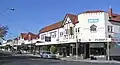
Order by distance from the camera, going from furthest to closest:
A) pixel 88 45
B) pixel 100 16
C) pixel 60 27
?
pixel 60 27 → pixel 88 45 → pixel 100 16

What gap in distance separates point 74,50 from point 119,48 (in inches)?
413

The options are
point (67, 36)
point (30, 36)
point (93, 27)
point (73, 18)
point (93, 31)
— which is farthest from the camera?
point (30, 36)

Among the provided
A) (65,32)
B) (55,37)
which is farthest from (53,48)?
(65,32)

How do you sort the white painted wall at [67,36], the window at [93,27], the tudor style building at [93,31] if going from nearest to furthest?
1. the tudor style building at [93,31]
2. the window at [93,27]
3. the white painted wall at [67,36]

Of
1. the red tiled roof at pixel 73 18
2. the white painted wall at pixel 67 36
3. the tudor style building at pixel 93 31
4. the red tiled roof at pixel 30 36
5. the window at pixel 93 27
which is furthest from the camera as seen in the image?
the red tiled roof at pixel 30 36

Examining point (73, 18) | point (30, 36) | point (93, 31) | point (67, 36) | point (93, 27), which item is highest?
point (73, 18)

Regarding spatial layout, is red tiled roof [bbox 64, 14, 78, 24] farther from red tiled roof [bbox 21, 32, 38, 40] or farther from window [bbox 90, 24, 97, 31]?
red tiled roof [bbox 21, 32, 38, 40]

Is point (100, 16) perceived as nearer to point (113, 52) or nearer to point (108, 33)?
point (108, 33)

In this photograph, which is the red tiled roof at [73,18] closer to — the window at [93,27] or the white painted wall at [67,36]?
the white painted wall at [67,36]

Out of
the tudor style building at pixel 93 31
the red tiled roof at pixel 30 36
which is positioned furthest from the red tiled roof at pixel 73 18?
the red tiled roof at pixel 30 36

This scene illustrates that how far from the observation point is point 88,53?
5716cm

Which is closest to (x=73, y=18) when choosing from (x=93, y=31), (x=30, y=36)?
(x=93, y=31)

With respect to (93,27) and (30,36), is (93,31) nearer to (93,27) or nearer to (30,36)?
(93,27)

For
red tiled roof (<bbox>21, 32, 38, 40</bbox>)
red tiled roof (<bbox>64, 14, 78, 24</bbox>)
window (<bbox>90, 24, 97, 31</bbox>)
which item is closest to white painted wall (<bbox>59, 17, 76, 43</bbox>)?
red tiled roof (<bbox>64, 14, 78, 24</bbox>)
